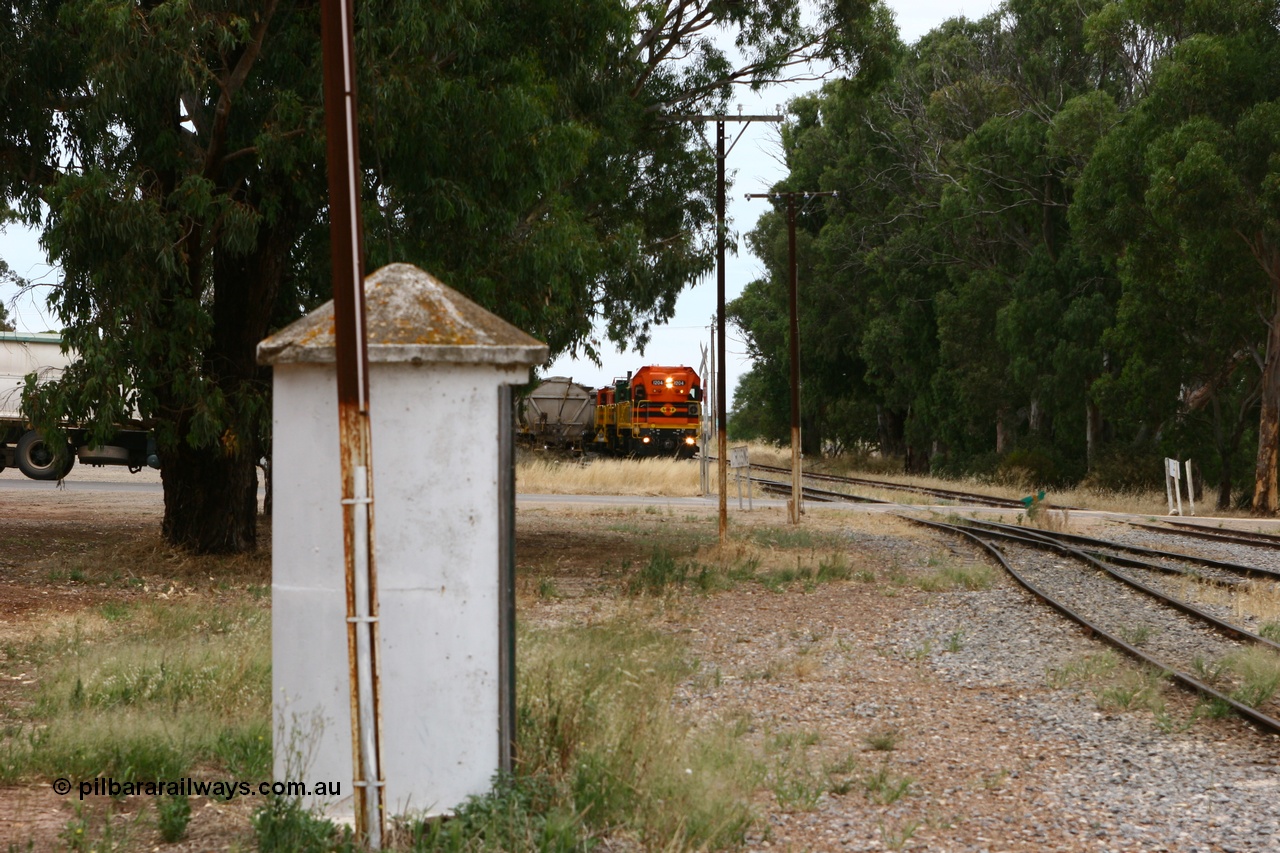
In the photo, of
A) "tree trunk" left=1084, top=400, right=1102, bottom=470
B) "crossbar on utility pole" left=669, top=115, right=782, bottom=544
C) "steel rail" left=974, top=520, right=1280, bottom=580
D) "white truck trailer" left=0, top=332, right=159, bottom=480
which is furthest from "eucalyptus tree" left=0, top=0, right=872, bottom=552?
"tree trunk" left=1084, top=400, right=1102, bottom=470

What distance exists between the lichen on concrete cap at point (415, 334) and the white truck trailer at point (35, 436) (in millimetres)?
21305

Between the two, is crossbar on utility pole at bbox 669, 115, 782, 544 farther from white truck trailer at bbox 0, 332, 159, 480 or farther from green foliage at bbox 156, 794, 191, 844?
green foliage at bbox 156, 794, 191, 844

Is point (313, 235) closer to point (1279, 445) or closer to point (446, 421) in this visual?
point (446, 421)

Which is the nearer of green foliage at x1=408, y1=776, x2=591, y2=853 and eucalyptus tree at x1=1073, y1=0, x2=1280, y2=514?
green foliage at x1=408, y1=776, x2=591, y2=853

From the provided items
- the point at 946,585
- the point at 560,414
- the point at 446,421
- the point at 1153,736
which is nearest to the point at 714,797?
the point at 446,421

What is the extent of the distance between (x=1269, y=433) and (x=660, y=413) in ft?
69.9

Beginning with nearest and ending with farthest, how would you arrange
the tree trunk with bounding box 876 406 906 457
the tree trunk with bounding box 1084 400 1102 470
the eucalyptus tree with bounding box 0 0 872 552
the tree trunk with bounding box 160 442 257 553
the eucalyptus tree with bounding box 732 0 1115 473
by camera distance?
1. the eucalyptus tree with bounding box 0 0 872 552
2. the tree trunk with bounding box 160 442 257 553
3. the eucalyptus tree with bounding box 732 0 1115 473
4. the tree trunk with bounding box 1084 400 1102 470
5. the tree trunk with bounding box 876 406 906 457

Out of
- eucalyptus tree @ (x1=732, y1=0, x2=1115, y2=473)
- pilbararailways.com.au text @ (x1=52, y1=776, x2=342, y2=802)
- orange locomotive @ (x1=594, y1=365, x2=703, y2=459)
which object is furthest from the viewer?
orange locomotive @ (x1=594, y1=365, x2=703, y2=459)

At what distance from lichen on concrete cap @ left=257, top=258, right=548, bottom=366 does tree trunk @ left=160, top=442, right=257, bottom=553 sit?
432 inches

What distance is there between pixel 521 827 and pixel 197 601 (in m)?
8.64

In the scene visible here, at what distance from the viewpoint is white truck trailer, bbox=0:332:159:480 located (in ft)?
89.9

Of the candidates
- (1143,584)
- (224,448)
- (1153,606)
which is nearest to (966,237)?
(1143,584)

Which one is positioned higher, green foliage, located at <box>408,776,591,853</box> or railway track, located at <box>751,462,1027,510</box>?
green foliage, located at <box>408,776,591,853</box>

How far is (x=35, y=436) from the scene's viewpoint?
3073cm
